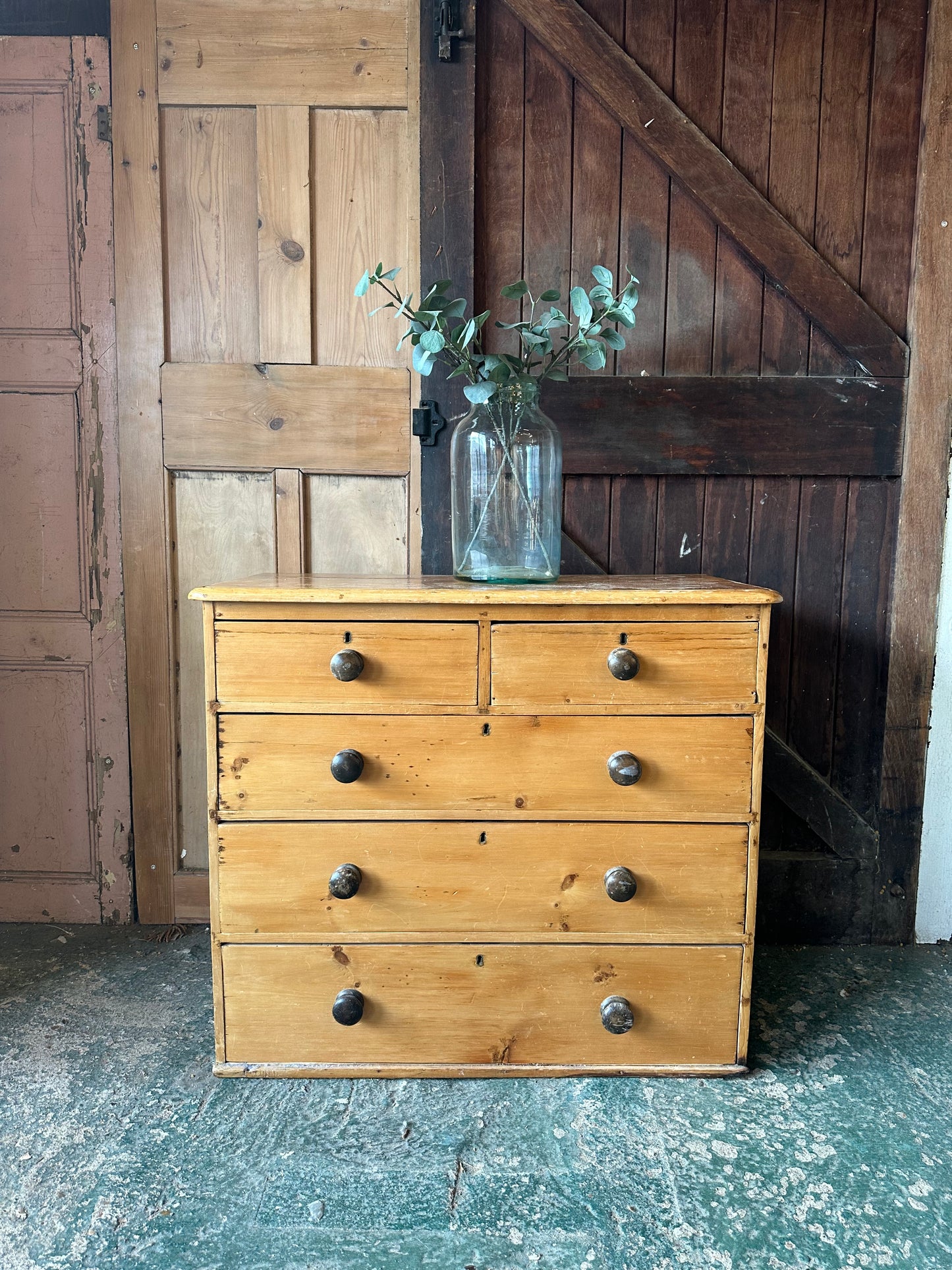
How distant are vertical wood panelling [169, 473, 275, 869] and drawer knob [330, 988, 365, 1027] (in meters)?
0.77

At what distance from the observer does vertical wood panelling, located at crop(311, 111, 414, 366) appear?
2.04 m

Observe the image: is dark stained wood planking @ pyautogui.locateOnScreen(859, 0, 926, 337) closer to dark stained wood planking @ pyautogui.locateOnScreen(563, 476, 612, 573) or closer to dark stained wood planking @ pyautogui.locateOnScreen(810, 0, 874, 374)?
dark stained wood planking @ pyautogui.locateOnScreen(810, 0, 874, 374)

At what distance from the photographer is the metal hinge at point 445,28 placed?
194 cm

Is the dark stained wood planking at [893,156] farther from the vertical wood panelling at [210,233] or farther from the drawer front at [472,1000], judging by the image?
the drawer front at [472,1000]

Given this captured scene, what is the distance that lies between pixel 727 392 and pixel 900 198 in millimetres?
626

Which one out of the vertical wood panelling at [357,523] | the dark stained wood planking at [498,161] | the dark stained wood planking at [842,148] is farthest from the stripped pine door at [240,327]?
the dark stained wood planking at [842,148]

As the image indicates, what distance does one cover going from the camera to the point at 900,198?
2.04m

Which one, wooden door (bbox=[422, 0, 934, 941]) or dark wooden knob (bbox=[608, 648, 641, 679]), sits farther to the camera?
wooden door (bbox=[422, 0, 934, 941])

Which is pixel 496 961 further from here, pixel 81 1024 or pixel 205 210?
pixel 205 210

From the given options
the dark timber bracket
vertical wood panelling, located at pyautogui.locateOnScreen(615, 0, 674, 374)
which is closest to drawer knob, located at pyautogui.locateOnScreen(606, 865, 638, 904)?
the dark timber bracket

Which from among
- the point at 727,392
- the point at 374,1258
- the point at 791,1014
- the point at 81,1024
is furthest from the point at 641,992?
the point at 727,392

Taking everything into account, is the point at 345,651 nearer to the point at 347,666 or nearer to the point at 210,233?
the point at 347,666

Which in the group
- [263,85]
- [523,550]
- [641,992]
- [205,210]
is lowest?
[641,992]

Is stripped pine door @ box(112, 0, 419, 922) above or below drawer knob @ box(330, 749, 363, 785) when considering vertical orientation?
above
